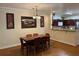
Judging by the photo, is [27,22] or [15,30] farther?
[15,30]

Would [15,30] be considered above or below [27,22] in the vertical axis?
below

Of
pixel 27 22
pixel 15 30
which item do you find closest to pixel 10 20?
pixel 15 30

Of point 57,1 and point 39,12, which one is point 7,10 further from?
point 57,1

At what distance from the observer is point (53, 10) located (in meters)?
2.47

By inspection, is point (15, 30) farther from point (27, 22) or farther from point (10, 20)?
point (27, 22)

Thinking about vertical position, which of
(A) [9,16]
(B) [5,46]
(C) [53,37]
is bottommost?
(B) [5,46]

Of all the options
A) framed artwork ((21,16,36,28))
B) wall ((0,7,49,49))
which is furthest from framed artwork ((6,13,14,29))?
framed artwork ((21,16,36,28))

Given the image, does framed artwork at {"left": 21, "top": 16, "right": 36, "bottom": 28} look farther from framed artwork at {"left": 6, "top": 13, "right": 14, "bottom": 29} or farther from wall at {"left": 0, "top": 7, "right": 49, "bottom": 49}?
framed artwork at {"left": 6, "top": 13, "right": 14, "bottom": 29}

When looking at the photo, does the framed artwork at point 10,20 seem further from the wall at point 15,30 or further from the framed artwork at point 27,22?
the framed artwork at point 27,22

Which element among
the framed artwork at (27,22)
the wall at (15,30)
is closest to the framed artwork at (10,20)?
the wall at (15,30)

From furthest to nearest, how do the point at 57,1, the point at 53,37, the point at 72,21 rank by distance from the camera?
1. the point at 53,37
2. the point at 72,21
3. the point at 57,1

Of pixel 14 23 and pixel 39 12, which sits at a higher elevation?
pixel 39 12

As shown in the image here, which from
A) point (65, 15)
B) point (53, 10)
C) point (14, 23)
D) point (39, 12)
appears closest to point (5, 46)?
point (14, 23)

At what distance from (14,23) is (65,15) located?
1259mm
